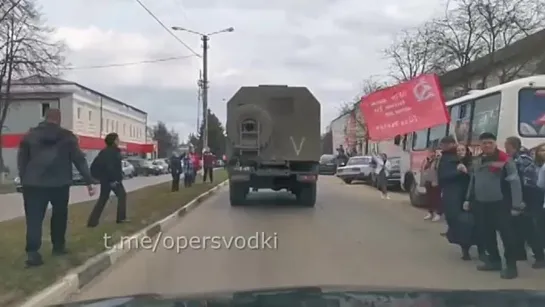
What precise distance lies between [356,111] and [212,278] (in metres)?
63.6

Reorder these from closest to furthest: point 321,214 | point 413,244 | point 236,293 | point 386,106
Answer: point 236,293, point 413,244, point 386,106, point 321,214

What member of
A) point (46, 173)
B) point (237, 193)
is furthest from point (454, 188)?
point (237, 193)

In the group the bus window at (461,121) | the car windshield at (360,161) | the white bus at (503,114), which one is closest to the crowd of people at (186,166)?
the car windshield at (360,161)

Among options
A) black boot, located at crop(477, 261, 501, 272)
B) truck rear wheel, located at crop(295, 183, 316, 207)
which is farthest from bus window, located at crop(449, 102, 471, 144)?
black boot, located at crop(477, 261, 501, 272)

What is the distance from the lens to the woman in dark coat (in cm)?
1112

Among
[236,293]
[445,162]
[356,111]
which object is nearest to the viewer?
[236,293]

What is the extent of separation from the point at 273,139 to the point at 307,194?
6.30ft

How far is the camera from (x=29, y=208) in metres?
9.44

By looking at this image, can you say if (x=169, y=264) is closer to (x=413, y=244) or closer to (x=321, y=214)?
(x=413, y=244)

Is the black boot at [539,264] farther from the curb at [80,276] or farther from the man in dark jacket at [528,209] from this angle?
the curb at [80,276]

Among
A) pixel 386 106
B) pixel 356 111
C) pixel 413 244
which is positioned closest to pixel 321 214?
pixel 386 106

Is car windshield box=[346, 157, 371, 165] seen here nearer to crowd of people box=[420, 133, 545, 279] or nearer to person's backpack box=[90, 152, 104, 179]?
person's backpack box=[90, 152, 104, 179]

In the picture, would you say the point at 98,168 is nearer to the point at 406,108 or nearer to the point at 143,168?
the point at 406,108

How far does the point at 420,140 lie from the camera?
22391mm
